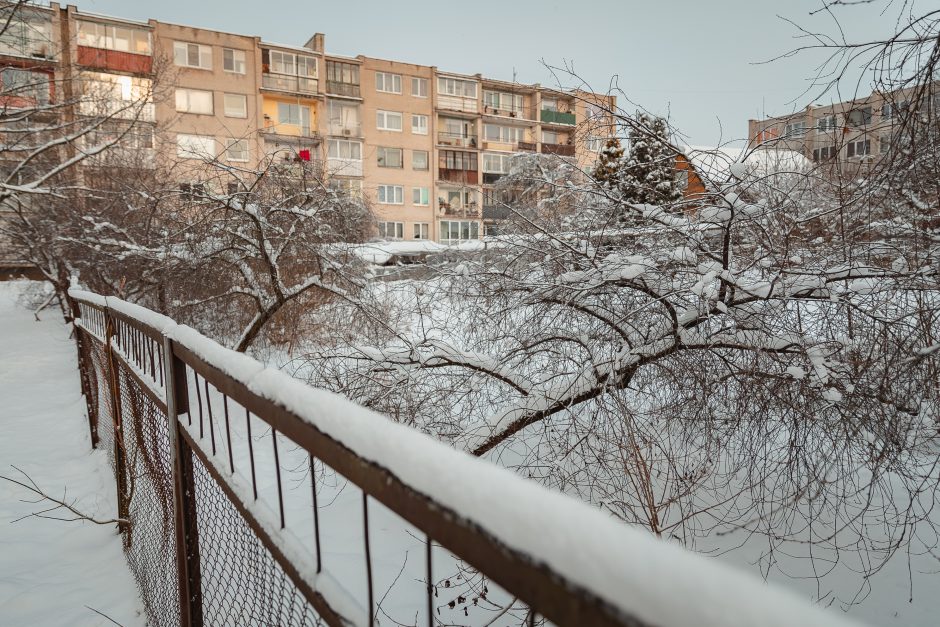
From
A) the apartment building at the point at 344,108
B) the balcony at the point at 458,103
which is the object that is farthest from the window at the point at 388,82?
the balcony at the point at 458,103

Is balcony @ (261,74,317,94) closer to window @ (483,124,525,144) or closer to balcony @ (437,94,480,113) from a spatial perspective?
balcony @ (437,94,480,113)

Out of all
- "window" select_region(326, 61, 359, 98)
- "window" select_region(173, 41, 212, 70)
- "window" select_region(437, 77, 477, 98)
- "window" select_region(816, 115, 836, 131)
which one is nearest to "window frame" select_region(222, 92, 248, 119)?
"window" select_region(173, 41, 212, 70)

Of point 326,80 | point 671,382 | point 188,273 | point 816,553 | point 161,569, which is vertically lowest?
point 816,553

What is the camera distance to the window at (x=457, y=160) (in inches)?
1630

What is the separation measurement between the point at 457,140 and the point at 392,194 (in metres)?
6.86

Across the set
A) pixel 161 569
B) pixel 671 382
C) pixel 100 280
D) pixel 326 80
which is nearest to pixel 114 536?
pixel 161 569

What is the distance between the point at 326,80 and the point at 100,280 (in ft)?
91.8

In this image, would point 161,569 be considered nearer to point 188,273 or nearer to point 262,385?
point 262,385

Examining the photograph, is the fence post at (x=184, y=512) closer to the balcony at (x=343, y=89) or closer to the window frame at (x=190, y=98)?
the window frame at (x=190, y=98)

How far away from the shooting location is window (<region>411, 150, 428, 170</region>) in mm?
40219

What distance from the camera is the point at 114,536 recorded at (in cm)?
427

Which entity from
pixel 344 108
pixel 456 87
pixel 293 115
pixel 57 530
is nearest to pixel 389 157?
pixel 344 108

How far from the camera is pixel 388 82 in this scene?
127ft

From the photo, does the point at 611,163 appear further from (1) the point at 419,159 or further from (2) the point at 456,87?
(2) the point at 456,87
